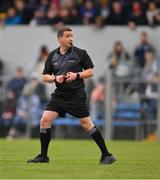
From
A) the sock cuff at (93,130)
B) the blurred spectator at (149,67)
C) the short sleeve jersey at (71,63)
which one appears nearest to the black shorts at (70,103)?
the short sleeve jersey at (71,63)

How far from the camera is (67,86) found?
1380 centimetres

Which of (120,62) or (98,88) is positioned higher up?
(120,62)

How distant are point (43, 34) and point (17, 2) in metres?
1.50

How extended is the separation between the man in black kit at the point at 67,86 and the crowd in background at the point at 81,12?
12.7 m

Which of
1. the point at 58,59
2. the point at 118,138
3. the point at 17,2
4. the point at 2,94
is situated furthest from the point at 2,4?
the point at 58,59

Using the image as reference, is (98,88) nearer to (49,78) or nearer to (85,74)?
(49,78)

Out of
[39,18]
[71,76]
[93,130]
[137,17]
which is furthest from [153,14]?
[71,76]

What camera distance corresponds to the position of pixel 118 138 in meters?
25.1

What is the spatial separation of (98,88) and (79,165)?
11769 millimetres

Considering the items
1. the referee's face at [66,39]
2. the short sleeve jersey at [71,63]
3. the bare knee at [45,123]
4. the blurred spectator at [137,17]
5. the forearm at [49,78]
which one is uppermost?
the blurred spectator at [137,17]

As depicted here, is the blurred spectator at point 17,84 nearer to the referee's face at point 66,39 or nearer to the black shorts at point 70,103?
the black shorts at point 70,103

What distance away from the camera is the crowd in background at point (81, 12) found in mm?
26719

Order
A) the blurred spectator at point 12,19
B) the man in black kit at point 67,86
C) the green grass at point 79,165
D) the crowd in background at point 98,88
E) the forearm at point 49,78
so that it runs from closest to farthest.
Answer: the green grass at point 79,165, the forearm at point 49,78, the man in black kit at point 67,86, the crowd in background at point 98,88, the blurred spectator at point 12,19

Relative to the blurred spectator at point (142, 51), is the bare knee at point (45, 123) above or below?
below
